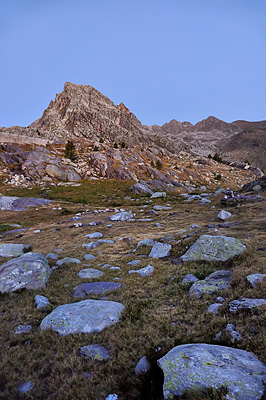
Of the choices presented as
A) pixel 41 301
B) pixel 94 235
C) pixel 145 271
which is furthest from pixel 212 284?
pixel 94 235

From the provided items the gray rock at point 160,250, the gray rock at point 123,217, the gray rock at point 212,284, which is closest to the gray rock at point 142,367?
the gray rock at point 212,284

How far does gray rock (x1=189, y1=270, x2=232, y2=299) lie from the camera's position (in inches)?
293

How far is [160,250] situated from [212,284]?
4.92 m

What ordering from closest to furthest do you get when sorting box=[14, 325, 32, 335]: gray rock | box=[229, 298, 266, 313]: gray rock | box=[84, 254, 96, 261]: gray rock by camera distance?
box=[229, 298, 266, 313]: gray rock < box=[14, 325, 32, 335]: gray rock < box=[84, 254, 96, 261]: gray rock

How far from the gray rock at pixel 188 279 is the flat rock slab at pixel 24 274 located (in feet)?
22.1

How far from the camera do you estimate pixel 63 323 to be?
6.37 m

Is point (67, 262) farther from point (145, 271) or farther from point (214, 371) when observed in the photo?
point (214, 371)

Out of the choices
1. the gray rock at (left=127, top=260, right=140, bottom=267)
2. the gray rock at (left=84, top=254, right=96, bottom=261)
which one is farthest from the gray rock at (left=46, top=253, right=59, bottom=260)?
the gray rock at (left=127, top=260, right=140, bottom=267)

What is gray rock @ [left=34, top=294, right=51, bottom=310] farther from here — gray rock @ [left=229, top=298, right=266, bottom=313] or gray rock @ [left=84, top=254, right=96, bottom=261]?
gray rock @ [left=229, top=298, right=266, bottom=313]

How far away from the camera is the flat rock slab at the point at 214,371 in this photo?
341 cm

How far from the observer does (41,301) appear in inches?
321

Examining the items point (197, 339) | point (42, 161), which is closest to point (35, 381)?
point (197, 339)

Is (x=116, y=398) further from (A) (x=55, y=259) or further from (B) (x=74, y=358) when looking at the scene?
(A) (x=55, y=259)

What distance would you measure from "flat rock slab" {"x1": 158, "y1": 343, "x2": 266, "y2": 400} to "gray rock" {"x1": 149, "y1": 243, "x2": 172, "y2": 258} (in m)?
7.85
